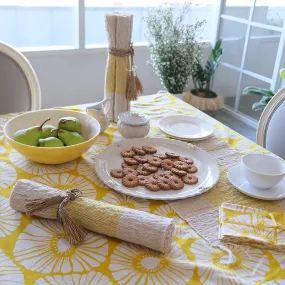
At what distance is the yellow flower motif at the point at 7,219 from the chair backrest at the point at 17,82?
72 centimetres

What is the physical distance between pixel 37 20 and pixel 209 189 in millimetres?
2749

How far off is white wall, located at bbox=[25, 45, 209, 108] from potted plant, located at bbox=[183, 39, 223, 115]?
1.68ft

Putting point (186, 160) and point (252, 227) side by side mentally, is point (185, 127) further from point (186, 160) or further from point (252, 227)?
point (252, 227)

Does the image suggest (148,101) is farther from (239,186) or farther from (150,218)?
(150,218)

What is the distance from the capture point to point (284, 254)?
773 mm

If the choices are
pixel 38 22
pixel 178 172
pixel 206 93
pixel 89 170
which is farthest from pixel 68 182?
pixel 38 22

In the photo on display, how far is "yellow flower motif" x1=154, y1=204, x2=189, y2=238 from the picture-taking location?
32.1 inches

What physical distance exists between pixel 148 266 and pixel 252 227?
26 centimetres

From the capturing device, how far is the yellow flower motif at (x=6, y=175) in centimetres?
95

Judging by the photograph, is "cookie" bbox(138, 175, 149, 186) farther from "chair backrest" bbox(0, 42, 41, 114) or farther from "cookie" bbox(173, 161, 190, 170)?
"chair backrest" bbox(0, 42, 41, 114)

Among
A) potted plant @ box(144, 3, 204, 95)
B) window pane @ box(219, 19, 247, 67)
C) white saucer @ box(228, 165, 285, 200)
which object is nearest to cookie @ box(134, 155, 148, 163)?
white saucer @ box(228, 165, 285, 200)

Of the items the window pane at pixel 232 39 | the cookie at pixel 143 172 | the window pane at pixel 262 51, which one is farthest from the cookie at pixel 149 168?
the window pane at pixel 232 39

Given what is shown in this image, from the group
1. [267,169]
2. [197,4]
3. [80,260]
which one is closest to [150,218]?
[80,260]

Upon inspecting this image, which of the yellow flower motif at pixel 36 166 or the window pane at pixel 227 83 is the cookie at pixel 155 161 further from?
the window pane at pixel 227 83
